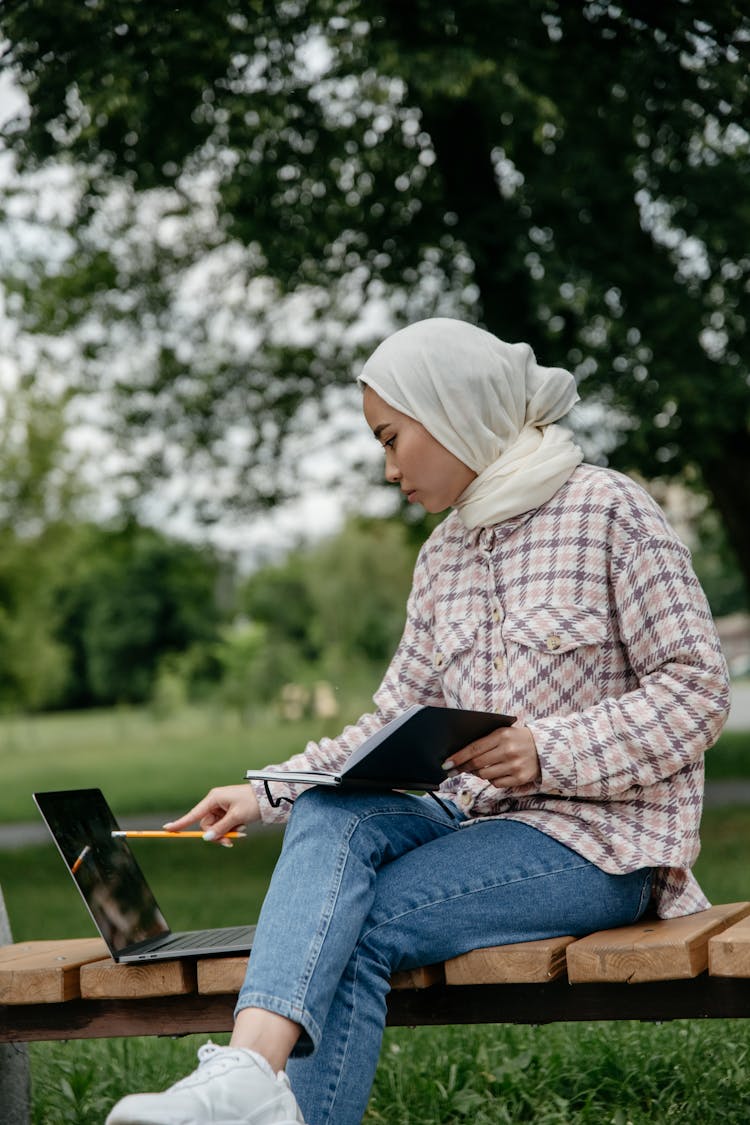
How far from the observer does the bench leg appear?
330 centimetres

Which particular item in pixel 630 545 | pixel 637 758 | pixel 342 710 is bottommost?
pixel 342 710

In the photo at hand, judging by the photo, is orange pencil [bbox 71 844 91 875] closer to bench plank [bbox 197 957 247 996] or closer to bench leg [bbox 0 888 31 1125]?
bench plank [bbox 197 957 247 996]

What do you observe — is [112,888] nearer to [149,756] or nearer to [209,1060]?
[209,1060]

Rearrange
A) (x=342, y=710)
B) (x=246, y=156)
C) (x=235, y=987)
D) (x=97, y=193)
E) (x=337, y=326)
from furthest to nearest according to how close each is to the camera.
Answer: (x=342, y=710) < (x=337, y=326) < (x=97, y=193) < (x=246, y=156) < (x=235, y=987)

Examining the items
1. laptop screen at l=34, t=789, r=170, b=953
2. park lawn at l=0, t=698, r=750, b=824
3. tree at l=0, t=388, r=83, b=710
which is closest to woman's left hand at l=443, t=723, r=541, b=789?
laptop screen at l=34, t=789, r=170, b=953

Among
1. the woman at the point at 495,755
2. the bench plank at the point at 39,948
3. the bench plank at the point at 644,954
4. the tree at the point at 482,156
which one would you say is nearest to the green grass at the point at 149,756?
the tree at the point at 482,156

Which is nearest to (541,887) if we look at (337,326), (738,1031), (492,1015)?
(492,1015)

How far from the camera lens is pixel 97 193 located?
7910 millimetres

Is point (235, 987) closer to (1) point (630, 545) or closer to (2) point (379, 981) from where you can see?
(2) point (379, 981)

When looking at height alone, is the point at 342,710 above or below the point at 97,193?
below

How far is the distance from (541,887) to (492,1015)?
0.26 meters

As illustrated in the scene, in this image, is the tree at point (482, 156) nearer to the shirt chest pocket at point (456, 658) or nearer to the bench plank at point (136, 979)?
the shirt chest pocket at point (456, 658)

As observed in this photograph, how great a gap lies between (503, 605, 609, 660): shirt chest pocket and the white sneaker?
940mm

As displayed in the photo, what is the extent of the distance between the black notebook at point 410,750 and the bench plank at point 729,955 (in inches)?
20.6
